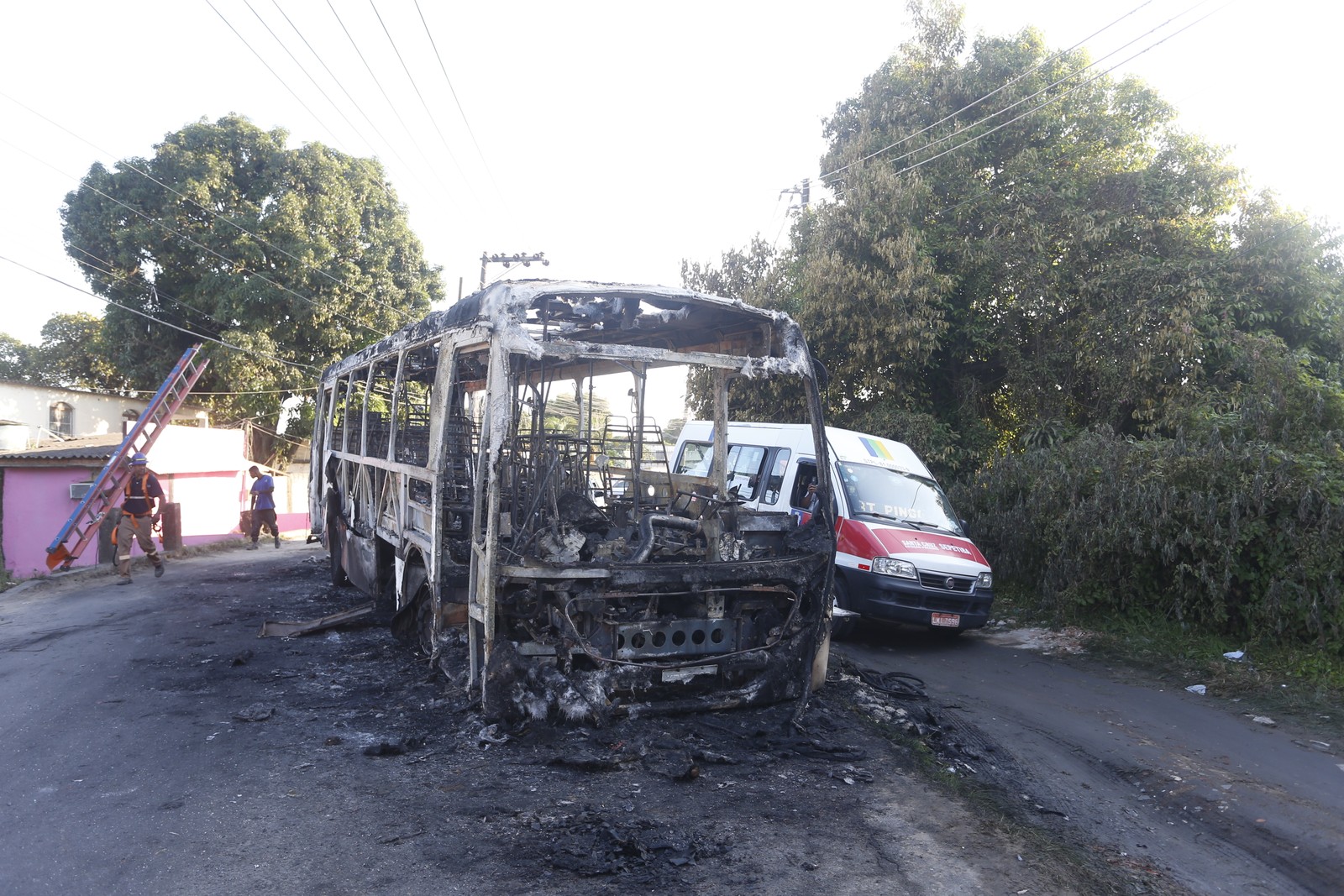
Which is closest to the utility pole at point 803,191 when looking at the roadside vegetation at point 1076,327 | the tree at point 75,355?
the roadside vegetation at point 1076,327

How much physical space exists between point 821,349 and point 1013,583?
19.3 ft

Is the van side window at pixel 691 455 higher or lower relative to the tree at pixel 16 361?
lower

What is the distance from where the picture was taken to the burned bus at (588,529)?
5.17 m

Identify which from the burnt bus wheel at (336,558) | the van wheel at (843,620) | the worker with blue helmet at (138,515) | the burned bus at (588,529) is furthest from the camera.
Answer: the worker with blue helmet at (138,515)

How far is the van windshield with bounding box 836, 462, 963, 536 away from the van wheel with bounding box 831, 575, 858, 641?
2.67ft

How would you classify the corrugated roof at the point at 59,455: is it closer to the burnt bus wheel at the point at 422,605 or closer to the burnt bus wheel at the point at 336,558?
the burnt bus wheel at the point at 336,558

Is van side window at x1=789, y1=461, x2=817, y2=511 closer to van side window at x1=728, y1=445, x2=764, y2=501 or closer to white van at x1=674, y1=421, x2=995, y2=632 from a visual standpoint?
white van at x1=674, y1=421, x2=995, y2=632

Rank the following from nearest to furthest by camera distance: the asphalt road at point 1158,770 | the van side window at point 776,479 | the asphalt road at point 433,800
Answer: the asphalt road at point 433,800
the asphalt road at point 1158,770
the van side window at point 776,479

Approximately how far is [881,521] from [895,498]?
0.53 metres

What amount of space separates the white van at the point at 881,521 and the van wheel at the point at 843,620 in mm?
19

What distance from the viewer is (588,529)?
5.96m

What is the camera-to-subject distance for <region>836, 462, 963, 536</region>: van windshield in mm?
9375

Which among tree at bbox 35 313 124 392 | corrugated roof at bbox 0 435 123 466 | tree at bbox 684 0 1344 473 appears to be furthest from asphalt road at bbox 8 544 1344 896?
tree at bbox 35 313 124 392

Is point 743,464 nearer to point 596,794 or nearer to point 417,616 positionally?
point 417,616
